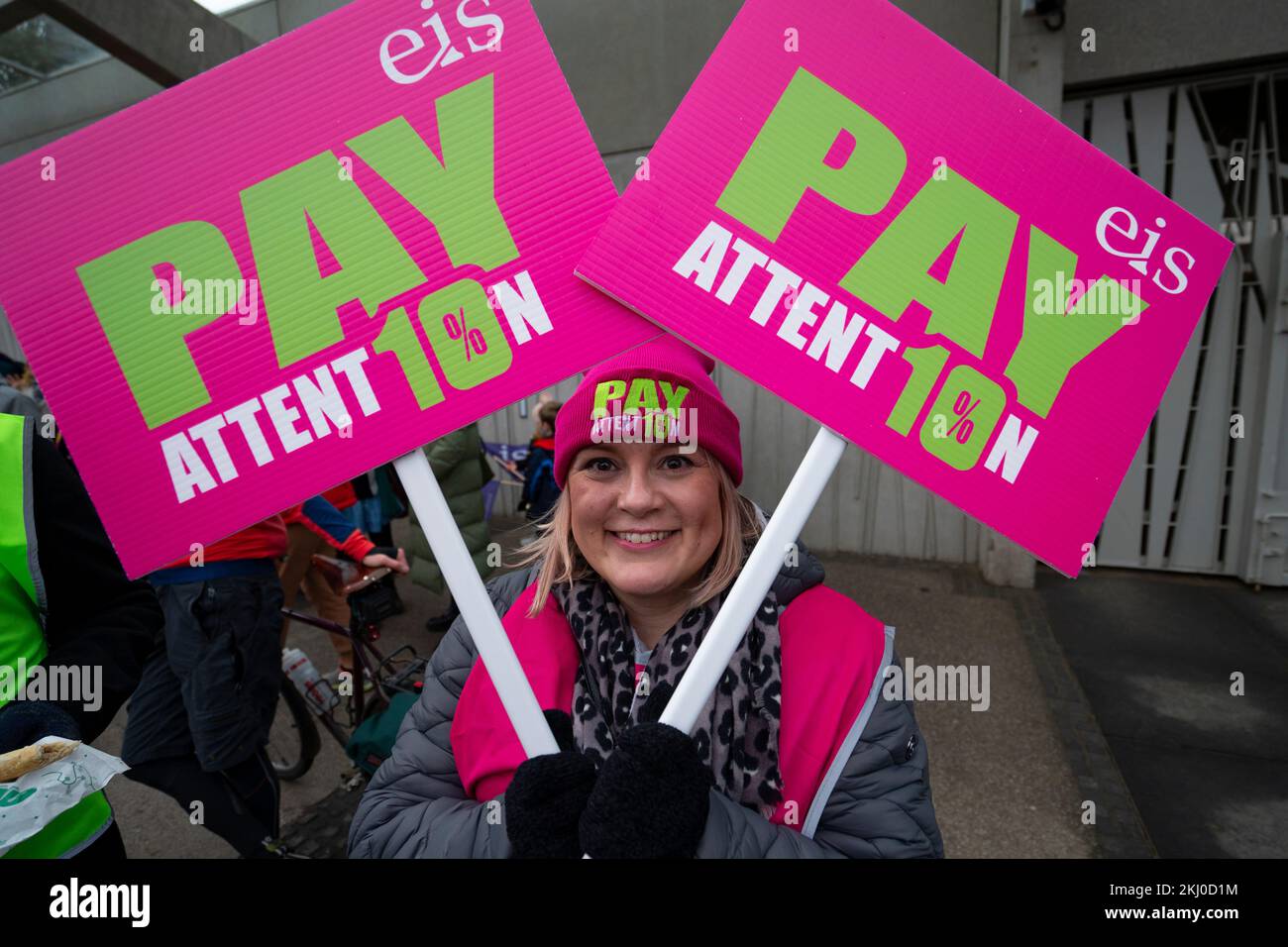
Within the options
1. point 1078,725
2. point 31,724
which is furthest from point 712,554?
point 1078,725

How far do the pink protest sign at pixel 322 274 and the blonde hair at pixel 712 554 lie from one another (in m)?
0.47

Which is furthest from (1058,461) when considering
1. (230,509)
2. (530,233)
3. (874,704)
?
(230,509)

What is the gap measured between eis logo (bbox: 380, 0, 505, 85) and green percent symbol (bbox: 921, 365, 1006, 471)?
2.82ft

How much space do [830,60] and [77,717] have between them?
183 centimetres

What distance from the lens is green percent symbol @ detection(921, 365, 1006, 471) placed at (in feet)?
3.36

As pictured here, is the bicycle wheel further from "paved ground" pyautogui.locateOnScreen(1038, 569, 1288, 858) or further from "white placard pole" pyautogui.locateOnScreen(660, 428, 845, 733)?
"paved ground" pyautogui.locateOnScreen(1038, 569, 1288, 858)

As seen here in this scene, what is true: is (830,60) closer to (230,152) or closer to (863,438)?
(863,438)

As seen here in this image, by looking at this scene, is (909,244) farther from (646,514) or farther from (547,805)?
(547,805)

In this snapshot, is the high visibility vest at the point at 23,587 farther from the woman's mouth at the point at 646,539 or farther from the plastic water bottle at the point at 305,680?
the plastic water bottle at the point at 305,680

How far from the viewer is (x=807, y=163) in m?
1.02

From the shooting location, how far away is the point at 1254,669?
14.6 ft

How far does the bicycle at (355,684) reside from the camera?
3148 mm

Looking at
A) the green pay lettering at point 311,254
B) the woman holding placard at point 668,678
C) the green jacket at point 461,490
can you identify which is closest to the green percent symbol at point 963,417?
the woman holding placard at point 668,678

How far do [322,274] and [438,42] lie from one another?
39 centimetres
